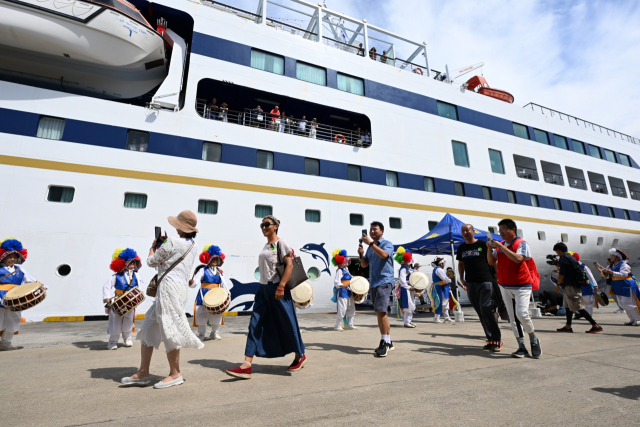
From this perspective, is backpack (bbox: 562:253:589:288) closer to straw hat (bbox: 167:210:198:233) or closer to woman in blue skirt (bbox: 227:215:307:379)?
woman in blue skirt (bbox: 227:215:307:379)

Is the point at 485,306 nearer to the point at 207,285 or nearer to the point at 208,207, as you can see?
the point at 207,285

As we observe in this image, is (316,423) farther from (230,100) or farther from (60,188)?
(230,100)

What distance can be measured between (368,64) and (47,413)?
15.4m

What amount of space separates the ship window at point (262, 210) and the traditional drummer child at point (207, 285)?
13.4 ft

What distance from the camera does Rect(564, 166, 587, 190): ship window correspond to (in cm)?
1948

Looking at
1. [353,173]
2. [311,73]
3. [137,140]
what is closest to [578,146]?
[353,173]

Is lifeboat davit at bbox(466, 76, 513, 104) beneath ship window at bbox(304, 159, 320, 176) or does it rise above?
above

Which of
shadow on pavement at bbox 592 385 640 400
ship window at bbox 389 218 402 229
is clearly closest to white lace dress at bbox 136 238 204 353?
shadow on pavement at bbox 592 385 640 400

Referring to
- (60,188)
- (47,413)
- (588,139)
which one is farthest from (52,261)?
(588,139)

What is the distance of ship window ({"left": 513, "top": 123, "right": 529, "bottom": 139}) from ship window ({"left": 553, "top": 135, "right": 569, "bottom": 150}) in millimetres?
2640

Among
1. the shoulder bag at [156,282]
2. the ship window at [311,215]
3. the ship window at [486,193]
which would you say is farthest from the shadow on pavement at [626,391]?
the ship window at [486,193]

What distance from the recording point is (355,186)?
12.3 m

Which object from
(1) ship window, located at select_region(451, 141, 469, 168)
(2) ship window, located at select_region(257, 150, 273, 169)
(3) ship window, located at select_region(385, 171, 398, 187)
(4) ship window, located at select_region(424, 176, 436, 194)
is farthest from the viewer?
(1) ship window, located at select_region(451, 141, 469, 168)

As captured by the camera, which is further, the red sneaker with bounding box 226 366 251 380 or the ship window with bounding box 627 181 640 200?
the ship window with bounding box 627 181 640 200
